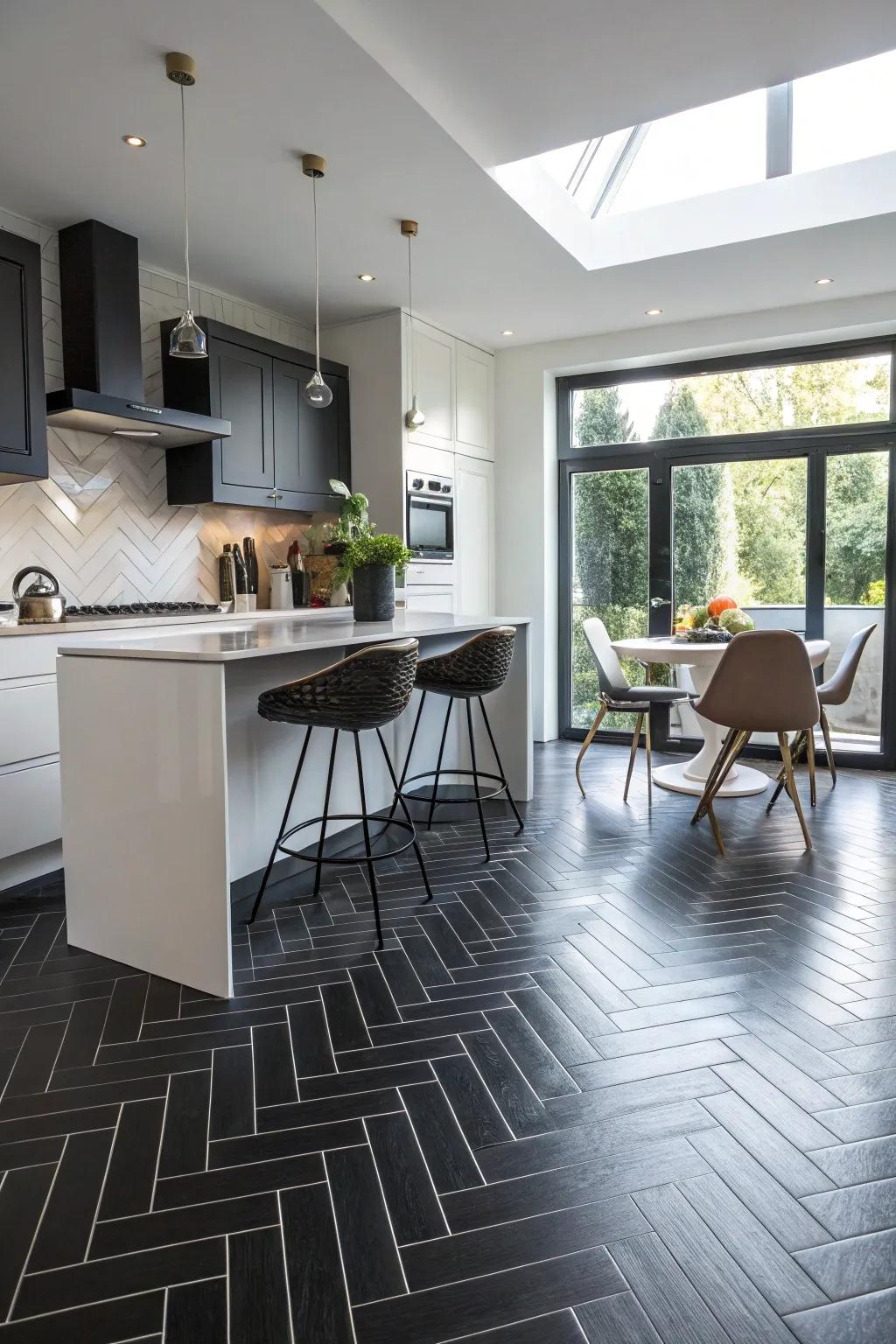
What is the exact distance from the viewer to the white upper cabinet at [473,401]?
5.71 m

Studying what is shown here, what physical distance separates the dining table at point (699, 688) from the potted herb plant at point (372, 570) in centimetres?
147

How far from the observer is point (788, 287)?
15.6 feet

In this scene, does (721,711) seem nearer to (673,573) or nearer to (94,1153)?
(673,573)

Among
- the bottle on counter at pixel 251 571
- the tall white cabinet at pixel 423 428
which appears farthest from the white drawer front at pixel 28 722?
the tall white cabinet at pixel 423 428

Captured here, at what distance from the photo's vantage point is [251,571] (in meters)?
4.89

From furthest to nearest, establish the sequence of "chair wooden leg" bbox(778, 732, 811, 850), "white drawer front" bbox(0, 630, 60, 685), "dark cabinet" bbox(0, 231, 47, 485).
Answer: "chair wooden leg" bbox(778, 732, 811, 850), "dark cabinet" bbox(0, 231, 47, 485), "white drawer front" bbox(0, 630, 60, 685)

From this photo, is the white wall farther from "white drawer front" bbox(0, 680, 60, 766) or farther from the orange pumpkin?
"white drawer front" bbox(0, 680, 60, 766)

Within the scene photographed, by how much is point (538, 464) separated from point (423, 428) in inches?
42.1

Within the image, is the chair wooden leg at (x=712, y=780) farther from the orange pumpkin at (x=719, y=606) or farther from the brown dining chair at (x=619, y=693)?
the orange pumpkin at (x=719, y=606)

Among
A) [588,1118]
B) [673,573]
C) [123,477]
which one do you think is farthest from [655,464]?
[588,1118]

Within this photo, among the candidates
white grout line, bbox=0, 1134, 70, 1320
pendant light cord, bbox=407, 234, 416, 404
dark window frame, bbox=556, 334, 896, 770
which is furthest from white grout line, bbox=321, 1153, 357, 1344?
dark window frame, bbox=556, 334, 896, 770

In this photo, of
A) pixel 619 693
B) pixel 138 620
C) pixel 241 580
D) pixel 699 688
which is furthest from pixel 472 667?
pixel 241 580

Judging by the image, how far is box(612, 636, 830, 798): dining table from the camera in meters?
4.14

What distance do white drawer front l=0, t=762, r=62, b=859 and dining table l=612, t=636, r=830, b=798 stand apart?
9.03 ft
